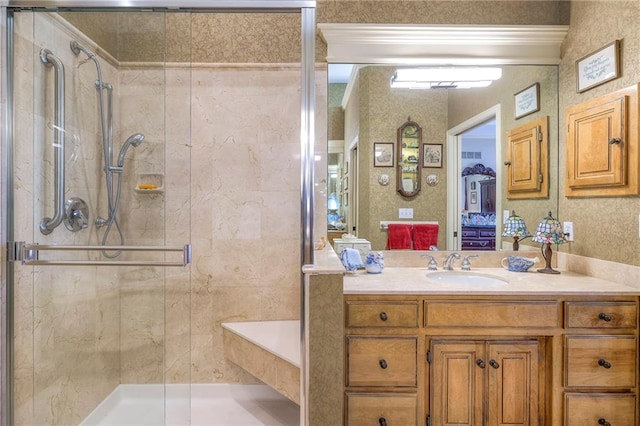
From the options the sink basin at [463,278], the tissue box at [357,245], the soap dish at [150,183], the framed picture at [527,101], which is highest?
the framed picture at [527,101]

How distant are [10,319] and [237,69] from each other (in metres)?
1.88

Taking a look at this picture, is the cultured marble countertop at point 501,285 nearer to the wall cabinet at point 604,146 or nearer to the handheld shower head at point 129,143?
the wall cabinet at point 604,146

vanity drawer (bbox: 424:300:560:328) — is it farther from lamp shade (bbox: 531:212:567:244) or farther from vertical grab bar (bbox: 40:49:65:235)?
vertical grab bar (bbox: 40:49:65:235)

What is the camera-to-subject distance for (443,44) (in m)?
2.26

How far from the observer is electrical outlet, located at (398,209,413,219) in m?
2.31

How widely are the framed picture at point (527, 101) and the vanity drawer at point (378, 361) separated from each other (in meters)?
1.63

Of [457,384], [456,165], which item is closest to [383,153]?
[456,165]

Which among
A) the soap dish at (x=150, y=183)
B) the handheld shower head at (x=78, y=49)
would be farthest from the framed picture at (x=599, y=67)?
the handheld shower head at (x=78, y=49)

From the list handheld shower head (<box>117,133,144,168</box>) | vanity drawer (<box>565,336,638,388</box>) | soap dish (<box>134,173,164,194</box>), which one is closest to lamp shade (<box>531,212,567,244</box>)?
vanity drawer (<box>565,336,638,388</box>)

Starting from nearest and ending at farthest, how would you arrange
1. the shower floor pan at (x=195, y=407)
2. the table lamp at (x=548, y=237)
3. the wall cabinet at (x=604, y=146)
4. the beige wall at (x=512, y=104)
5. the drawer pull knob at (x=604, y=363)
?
the drawer pull knob at (x=604, y=363)
the wall cabinet at (x=604, y=146)
the shower floor pan at (x=195, y=407)
the table lamp at (x=548, y=237)
the beige wall at (x=512, y=104)

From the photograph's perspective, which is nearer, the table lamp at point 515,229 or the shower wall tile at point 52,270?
the shower wall tile at point 52,270

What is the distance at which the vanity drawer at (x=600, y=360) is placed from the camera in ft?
5.52

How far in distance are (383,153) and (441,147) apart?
0.37 metres

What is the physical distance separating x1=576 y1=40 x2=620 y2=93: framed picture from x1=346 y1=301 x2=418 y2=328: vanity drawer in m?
1.60
